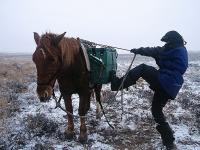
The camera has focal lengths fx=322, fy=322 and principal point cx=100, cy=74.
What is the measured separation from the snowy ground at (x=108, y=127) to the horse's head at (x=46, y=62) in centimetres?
133

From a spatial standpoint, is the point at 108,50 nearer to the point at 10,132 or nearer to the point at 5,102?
the point at 10,132

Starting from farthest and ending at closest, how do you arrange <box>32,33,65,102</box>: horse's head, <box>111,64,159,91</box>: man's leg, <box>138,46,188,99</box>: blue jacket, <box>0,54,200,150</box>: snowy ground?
<box>0,54,200,150</box>: snowy ground
<box>111,64,159,91</box>: man's leg
<box>138,46,188,99</box>: blue jacket
<box>32,33,65,102</box>: horse's head

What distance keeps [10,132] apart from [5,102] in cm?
275

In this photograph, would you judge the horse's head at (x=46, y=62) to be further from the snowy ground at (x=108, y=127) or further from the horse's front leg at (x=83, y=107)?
the snowy ground at (x=108, y=127)

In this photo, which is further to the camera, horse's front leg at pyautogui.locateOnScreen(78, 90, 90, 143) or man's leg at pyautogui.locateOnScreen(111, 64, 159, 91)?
horse's front leg at pyautogui.locateOnScreen(78, 90, 90, 143)

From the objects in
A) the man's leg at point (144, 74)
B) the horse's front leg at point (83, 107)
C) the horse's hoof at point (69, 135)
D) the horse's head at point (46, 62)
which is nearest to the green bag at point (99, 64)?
the horse's front leg at point (83, 107)

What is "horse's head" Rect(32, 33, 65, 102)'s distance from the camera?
224 inches

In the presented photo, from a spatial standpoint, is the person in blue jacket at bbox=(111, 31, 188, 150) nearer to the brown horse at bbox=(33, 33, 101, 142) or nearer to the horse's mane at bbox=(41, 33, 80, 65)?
the brown horse at bbox=(33, 33, 101, 142)

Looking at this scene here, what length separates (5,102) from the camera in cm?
977

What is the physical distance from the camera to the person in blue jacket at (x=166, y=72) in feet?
20.2

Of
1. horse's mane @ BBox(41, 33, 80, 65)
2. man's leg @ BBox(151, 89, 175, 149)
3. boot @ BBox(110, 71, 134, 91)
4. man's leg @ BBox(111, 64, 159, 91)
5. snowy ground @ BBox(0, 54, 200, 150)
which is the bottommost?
snowy ground @ BBox(0, 54, 200, 150)

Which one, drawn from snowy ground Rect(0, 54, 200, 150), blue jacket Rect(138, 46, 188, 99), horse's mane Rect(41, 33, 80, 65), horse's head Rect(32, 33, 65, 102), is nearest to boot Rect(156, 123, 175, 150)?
snowy ground Rect(0, 54, 200, 150)

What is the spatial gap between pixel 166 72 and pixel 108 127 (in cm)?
253

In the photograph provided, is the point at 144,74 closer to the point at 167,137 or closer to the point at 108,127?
the point at 167,137
